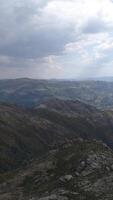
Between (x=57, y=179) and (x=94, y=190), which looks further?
(x=57, y=179)

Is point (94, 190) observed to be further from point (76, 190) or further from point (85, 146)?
point (85, 146)

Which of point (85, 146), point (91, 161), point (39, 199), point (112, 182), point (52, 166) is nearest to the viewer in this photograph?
point (39, 199)

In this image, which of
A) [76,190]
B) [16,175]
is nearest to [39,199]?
[76,190]

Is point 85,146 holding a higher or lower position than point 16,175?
higher

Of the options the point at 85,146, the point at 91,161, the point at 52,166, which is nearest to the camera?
the point at 91,161

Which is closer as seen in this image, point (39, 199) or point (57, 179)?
point (39, 199)

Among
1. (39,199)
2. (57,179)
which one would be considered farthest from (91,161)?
(39,199)

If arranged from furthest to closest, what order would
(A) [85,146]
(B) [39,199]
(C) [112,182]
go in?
(A) [85,146]
(C) [112,182]
(B) [39,199]

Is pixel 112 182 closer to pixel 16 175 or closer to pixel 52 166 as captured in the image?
pixel 52 166

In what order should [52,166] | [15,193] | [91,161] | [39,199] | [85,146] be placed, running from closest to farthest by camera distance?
[39,199]
[15,193]
[91,161]
[52,166]
[85,146]
